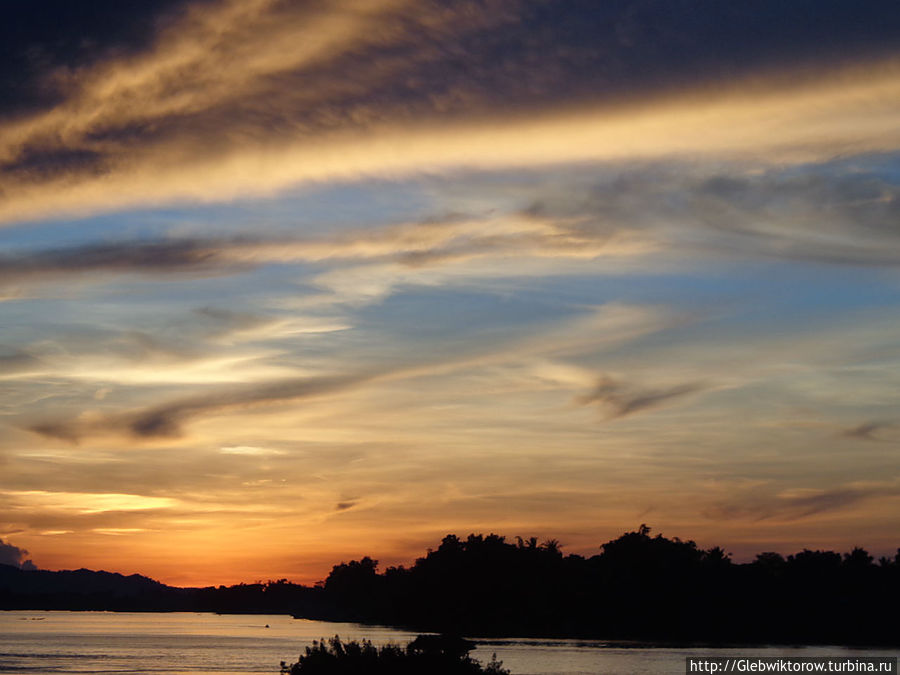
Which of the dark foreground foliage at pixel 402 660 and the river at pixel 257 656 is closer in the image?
the dark foreground foliage at pixel 402 660

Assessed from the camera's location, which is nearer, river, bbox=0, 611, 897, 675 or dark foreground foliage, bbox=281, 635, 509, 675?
dark foreground foliage, bbox=281, 635, 509, 675

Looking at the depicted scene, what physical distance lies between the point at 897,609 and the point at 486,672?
13458cm

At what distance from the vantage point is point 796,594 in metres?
197

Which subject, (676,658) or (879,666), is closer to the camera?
A: (879,666)

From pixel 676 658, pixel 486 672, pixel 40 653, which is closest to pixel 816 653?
pixel 676 658

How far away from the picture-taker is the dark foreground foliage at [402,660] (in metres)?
72.8

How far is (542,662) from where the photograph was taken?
5453 inches

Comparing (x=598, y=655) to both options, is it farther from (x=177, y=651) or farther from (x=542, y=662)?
(x=177, y=651)

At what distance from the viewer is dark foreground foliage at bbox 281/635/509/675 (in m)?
72.8

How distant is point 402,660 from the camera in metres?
73.7

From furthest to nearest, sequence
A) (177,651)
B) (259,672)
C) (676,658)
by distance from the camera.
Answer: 1. (177,651)
2. (676,658)
3. (259,672)

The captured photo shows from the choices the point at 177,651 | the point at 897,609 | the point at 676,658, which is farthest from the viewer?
the point at 897,609

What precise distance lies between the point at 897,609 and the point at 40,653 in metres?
143

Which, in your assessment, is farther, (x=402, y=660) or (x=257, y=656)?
(x=257, y=656)
